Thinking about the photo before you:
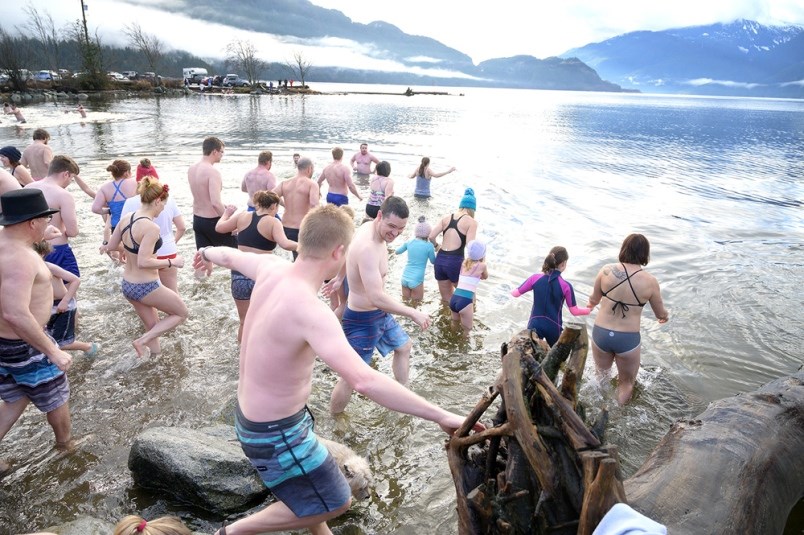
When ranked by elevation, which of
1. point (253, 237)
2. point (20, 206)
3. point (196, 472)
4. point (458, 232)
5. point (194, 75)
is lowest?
point (196, 472)

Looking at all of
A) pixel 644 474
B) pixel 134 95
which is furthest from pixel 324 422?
pixel 134 95

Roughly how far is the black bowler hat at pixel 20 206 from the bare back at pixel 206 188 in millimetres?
3973

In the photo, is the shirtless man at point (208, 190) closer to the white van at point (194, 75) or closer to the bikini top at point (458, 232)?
the bikini top at point (458, 232)

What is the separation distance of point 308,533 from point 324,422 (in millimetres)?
1397

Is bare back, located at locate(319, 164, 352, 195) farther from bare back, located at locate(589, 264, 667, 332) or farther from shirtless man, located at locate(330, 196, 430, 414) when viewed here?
bare back, located at locate(589, 264, 667, 332)

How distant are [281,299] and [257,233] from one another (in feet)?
12.0

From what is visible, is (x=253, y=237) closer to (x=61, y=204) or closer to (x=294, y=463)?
(x=61, y=204)

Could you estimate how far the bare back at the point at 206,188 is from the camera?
7367 millimetres

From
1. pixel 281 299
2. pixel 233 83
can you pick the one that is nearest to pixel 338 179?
pixel 281 299

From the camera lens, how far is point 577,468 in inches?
92.0

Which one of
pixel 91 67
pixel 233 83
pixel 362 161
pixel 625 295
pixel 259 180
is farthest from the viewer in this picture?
pixel 233 83

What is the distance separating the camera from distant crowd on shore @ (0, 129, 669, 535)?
256cm

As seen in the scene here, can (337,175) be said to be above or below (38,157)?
below

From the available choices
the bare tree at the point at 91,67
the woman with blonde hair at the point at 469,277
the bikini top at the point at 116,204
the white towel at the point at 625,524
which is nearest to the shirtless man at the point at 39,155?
the bikini top at the point at 116,204
